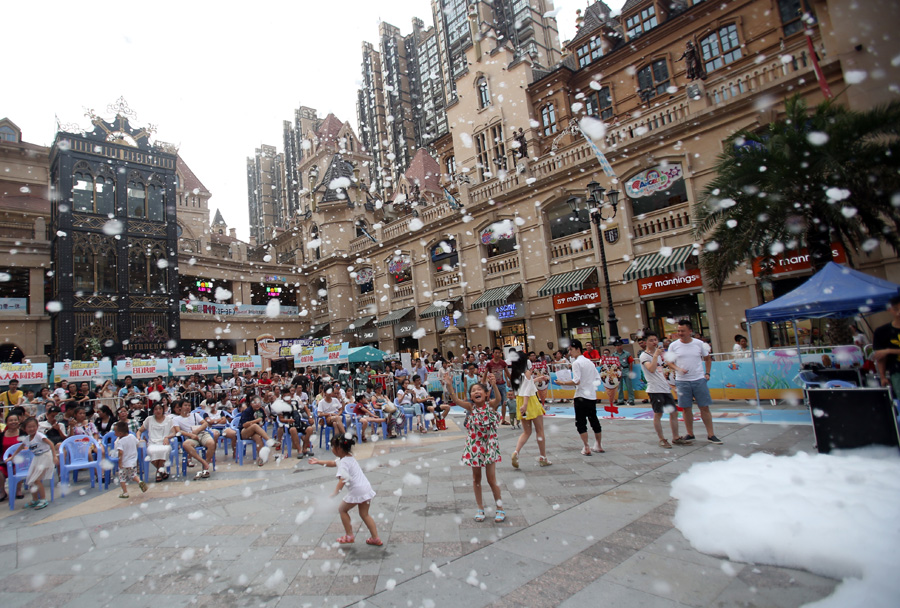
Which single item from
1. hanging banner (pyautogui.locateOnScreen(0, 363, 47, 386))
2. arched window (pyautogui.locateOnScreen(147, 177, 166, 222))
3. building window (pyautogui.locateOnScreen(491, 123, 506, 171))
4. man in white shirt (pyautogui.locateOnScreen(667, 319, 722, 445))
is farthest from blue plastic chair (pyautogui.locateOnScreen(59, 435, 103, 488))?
arched window (pyautogui.locateOnScreen(147, 177, 166, 222))

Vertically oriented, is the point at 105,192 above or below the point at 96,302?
above

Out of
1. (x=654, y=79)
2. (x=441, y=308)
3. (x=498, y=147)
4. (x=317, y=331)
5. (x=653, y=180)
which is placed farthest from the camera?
(x=317, y=331)

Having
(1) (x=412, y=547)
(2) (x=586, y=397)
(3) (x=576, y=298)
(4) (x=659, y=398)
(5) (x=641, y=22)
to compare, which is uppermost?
(5) (x=641, y=22)

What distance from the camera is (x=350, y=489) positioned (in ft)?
15.3

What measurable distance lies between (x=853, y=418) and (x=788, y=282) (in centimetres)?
1197

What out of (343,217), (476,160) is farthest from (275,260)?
(476,160)

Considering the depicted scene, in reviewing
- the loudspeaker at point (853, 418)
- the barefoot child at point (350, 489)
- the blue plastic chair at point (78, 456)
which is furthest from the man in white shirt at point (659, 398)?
the blue plastic chair at point (78, 456)

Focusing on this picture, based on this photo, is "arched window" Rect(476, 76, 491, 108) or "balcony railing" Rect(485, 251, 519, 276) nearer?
"balcony railing" Rect(485, 251, 519, 276)

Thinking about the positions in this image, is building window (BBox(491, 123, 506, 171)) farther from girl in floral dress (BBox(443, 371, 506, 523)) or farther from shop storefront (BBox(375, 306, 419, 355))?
girl in floral dress (BBox(443, 371, 506, 523))

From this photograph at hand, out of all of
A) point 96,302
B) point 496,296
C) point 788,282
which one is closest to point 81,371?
point 96,302

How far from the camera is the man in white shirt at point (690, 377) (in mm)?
7289

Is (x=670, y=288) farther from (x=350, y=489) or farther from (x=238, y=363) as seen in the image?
(x=238, y=363)

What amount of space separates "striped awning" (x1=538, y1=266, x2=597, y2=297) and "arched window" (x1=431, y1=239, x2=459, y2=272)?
652 centimetres

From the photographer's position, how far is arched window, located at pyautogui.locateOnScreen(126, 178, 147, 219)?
28125 millimetres
